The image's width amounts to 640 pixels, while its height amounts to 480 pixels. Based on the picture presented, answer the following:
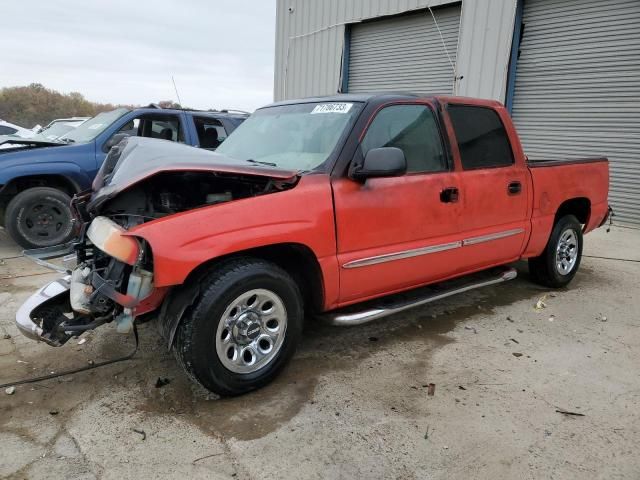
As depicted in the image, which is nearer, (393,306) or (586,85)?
(393,306)

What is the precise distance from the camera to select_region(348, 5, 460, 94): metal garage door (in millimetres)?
10266

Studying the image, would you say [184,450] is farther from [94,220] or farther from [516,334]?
[516,334]

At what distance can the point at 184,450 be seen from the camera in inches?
92.2

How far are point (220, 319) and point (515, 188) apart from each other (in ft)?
9.58

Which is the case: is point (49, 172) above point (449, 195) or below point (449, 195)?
below

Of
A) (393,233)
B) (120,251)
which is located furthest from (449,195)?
(120,251)

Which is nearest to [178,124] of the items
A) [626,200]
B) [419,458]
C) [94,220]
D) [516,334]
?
[94,220]

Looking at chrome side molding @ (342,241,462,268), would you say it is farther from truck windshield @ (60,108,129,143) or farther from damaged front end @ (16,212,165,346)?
truck windshield @ (60,108,129,143)

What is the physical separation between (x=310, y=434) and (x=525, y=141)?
863cm

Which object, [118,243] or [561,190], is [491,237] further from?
[118,243]

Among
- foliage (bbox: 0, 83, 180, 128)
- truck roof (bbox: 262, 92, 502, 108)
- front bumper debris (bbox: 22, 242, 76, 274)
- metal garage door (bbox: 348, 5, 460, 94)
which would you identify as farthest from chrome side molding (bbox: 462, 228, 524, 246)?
foliage (bbox: 0, 83, 180, 128)

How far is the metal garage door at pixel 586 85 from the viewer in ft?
25.9

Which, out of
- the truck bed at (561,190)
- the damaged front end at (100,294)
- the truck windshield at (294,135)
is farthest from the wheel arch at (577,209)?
the damaged front end at (100,294)

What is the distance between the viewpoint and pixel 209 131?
7074 mm
